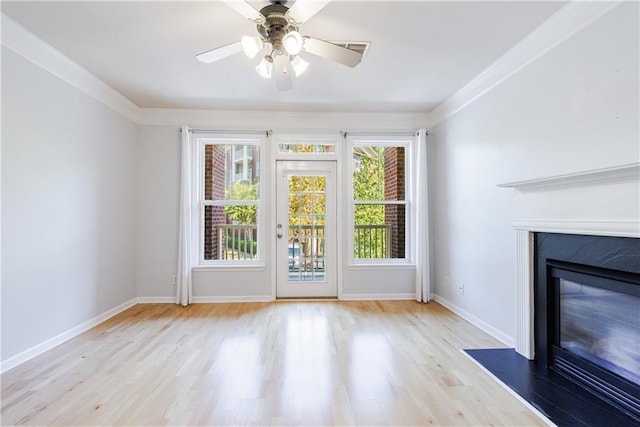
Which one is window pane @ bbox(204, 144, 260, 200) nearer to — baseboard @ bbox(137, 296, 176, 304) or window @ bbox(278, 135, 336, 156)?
window @ bbox(278, 135, 336, 156)

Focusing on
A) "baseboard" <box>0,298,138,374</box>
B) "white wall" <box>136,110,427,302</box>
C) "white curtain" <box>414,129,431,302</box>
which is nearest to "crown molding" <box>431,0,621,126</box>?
"white curtain" <box>414,129,431,302</box>

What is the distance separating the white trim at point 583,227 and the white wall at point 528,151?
4cm

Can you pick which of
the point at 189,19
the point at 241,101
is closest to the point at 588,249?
the point at 189,19

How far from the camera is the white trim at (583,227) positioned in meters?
1.80

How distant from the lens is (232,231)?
4.54 m

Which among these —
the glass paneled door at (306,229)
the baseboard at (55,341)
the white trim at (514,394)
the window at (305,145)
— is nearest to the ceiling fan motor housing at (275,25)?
the window at (305,145)

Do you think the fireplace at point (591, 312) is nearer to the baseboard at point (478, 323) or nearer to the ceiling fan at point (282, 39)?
the baseboard at point (478, 323)

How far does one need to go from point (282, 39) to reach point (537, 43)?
196cm

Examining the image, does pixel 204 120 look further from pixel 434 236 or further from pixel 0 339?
pixel 434 236

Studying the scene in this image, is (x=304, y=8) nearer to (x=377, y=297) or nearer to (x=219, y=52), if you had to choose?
(x=219, y=52)

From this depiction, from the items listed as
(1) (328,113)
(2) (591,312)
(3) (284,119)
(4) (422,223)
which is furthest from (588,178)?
(3) (284,119)

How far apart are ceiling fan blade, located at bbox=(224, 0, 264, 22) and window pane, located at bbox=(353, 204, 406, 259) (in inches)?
116

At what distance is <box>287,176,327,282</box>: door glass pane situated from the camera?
15.0 feet

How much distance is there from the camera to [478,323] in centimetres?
337
